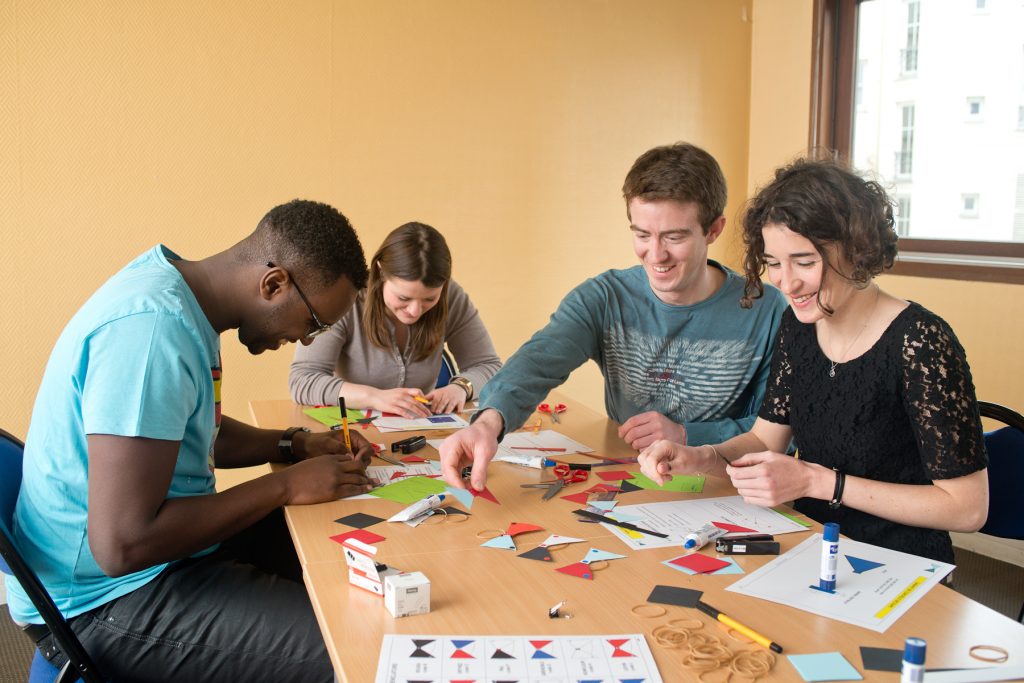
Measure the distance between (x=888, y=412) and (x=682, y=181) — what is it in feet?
2.51

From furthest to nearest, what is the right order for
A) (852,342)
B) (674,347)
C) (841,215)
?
(674,347) → (852,342) → (841,215)

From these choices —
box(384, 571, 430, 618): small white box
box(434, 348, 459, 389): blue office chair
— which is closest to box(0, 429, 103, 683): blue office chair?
box(384, 571, 430, 618): small white box

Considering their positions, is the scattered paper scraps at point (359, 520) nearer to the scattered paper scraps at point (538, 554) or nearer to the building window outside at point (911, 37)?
the scattered paper scraps at point (538, 554)

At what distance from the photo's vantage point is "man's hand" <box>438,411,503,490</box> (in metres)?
1.81

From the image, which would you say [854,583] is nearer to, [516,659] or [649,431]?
[516,659]

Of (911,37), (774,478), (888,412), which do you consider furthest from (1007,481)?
(911,37)

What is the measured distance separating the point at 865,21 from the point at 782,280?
3.16 meters

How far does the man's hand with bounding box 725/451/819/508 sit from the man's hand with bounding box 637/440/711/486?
0.47 feet

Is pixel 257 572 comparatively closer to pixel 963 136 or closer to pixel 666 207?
pixel 666 207

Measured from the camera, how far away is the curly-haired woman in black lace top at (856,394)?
5.38ft

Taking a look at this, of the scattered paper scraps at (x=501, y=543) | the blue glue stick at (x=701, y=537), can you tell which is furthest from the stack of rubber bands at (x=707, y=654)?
the scattered paper scraps at (x=501, y=543)

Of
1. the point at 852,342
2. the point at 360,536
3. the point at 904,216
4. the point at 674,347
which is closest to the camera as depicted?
the point at 360,536

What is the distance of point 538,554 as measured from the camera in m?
1.54

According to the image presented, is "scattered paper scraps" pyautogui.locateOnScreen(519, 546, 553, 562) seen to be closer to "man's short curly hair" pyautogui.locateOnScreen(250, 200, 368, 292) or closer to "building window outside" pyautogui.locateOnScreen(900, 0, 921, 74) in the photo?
"man's short curly hair" pyautogui.locateOnScreen(250, 200, 368, 292)
